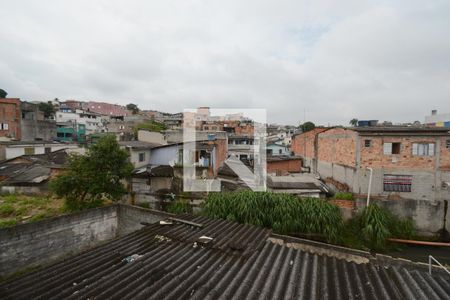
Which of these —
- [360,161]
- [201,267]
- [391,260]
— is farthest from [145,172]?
[360,161]

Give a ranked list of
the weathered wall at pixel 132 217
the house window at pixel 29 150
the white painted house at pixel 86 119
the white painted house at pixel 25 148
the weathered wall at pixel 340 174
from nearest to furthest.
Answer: the weathered wall at pixel 132 217 < the weathered wall at pixel 340 174 < the white painted house at pixel 25 148 < the house window at pixel 29 150 < the white painted house at pixel 86 119

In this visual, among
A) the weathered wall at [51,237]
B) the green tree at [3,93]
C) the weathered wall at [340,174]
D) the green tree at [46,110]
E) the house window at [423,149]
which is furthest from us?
the green tree at [46,110]

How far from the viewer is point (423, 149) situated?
12.1 metres

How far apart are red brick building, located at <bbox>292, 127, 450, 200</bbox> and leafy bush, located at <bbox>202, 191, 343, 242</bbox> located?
13.3ft

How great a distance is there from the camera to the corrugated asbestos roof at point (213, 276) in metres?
2.86

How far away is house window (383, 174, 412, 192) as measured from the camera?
12.2 m

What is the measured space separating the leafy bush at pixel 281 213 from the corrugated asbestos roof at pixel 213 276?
540cm

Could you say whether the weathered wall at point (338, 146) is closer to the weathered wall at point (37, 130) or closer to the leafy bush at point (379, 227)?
the leafy bush at point (379, 227)

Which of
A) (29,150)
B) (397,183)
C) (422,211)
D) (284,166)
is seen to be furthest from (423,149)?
(29,150)

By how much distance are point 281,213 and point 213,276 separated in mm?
7090

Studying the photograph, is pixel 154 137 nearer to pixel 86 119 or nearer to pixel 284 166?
pixel 284 166

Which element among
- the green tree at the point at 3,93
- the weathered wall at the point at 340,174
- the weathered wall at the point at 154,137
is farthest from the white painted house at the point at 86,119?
the weathered wall at the point at 340,174

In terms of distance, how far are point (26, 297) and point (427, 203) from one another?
1498 cm

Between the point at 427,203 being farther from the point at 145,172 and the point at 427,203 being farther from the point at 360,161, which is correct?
the point at 145,172
